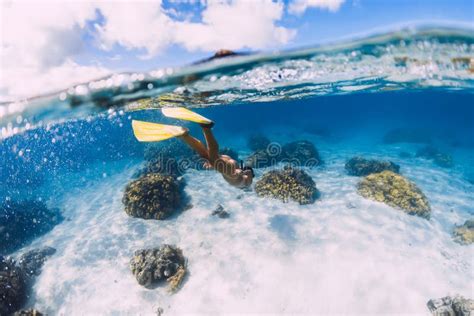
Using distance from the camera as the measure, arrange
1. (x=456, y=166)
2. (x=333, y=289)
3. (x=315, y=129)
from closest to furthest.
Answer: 1. (x=333, y=289)
2. (x=456, y=166)
3. (x=315, y=129)

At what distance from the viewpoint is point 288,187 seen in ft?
41.0

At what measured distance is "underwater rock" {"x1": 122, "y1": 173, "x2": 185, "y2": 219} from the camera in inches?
451

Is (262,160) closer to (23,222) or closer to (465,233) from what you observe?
(465,233)

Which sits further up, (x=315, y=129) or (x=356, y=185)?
(x=356, y=185)

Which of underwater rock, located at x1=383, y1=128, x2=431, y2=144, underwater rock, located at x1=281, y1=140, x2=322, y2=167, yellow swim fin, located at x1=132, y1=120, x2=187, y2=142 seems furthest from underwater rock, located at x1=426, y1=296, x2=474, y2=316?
underwater rock, located at x1=383, y1=128, x2=431, y2=144

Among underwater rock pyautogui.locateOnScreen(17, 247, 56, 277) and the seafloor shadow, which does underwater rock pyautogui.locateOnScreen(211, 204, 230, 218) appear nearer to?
the seafloor shadow

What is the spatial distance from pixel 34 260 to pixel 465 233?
16.6m

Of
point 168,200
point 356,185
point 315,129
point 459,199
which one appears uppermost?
point 168,200

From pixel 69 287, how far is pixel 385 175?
1385cm

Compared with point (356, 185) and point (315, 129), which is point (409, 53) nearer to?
point (356, 185)

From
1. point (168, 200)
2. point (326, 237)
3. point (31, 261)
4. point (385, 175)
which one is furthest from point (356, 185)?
point (31, 261)

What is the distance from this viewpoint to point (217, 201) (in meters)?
12.5

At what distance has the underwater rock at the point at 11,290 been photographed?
304 inches

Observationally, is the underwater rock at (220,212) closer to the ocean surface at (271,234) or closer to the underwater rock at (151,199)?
the ocean surface at (271,234)
